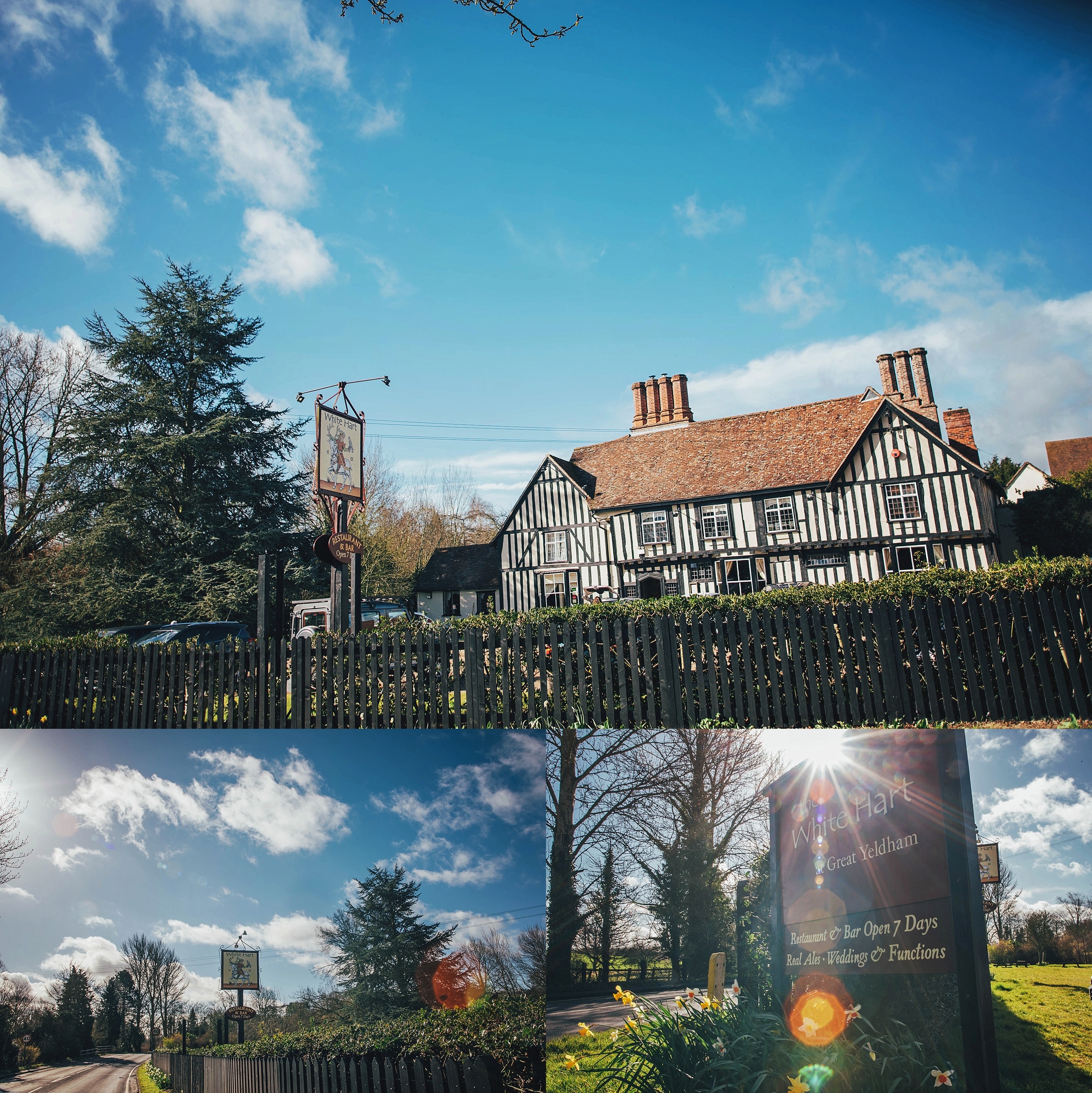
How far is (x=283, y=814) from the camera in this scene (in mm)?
2850

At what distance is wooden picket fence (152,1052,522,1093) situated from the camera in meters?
2.42

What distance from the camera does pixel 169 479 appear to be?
893 inches

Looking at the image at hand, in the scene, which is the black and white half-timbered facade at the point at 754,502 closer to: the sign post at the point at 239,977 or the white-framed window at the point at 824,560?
the white-framed window at the point at 824,560

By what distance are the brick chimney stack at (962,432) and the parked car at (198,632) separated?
26.2m

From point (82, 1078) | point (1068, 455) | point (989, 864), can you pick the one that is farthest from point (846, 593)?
point (1068, 455)

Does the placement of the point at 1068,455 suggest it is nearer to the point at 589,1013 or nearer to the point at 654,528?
the point at 654,528

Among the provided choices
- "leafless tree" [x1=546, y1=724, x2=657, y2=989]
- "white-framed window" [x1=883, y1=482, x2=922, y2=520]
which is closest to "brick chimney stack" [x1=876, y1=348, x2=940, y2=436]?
"white-framed window" [x1=883, y1=482, x2=922, y2=520]

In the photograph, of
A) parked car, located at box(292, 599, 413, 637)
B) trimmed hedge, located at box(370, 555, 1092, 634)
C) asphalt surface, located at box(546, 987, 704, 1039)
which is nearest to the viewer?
asphalt surface, located at box(546, 987, 704, 1039)

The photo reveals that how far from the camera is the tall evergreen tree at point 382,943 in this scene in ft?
8.48

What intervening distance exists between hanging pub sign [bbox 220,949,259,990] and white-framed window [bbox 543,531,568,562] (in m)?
25.0

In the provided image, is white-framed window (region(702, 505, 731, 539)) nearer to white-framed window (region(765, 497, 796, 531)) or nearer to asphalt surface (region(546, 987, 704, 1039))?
white-framed window (region(765, 497, 796, 531))

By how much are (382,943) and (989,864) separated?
205cm

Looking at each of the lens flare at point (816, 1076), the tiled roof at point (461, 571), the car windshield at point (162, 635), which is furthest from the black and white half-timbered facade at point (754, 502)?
the lens flare at point (816, 1076)

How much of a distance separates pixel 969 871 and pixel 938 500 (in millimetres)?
23931
